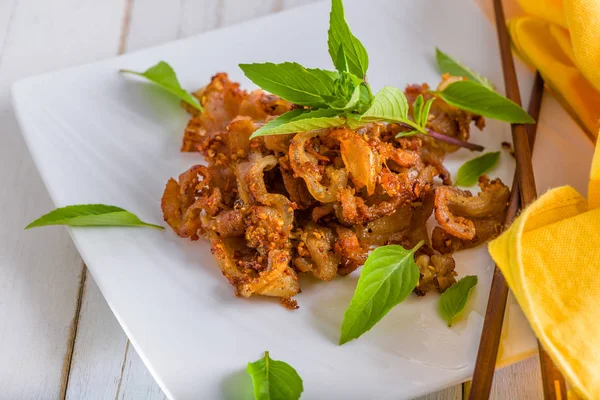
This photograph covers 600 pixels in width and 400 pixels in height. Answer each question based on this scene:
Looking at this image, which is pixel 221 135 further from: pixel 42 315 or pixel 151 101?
pixel 42 315

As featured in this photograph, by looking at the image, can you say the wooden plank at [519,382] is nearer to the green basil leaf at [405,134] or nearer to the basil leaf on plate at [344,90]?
the green basil leaf at [405,134]

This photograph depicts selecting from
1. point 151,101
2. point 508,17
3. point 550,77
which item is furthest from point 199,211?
point 508,17

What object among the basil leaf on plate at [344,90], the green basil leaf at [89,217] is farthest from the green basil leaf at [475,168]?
the green basil leaf at [89,217]

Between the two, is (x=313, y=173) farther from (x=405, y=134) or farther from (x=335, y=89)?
(x=405, y=134)

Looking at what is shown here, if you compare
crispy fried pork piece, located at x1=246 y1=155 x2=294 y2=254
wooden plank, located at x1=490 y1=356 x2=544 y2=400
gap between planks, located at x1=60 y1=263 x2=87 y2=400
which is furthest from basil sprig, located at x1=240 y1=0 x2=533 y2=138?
gap between planks, located at x1=60 y1=263 x2=87 y2=400

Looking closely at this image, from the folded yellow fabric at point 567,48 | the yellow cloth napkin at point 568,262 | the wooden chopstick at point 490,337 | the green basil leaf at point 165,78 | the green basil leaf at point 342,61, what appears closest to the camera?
the yellow cloth napkin at point 568,262
